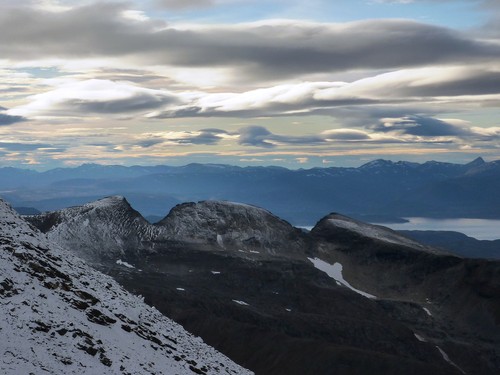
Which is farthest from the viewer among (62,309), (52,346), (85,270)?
(85,270)

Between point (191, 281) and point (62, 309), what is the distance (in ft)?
463

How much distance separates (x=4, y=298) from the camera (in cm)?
3881

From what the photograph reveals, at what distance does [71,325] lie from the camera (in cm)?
4034

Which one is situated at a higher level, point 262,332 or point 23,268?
point 23,268

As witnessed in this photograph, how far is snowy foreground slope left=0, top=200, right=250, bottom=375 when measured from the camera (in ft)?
117

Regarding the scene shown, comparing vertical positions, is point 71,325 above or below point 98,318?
above

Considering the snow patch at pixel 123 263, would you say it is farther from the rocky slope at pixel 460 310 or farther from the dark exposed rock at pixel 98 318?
the dark exposed rock at pixel 98 318

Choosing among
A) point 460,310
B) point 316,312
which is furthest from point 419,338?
point 460,310

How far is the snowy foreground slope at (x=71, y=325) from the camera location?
35.7m

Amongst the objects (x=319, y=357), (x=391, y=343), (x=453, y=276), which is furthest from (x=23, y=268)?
(x=453, y=276)

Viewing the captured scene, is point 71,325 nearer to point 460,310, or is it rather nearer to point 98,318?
point 98,318

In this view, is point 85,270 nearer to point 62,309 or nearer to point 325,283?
point 62,309

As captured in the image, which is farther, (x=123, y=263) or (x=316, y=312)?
(x=123, y=263)

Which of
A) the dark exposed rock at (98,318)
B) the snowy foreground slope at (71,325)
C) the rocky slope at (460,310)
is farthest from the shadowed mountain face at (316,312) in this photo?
the dark exposed rock at (98,318)
